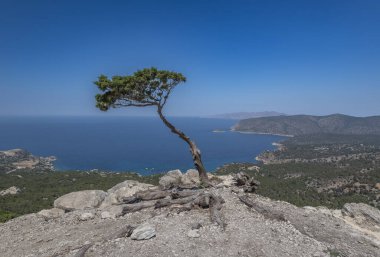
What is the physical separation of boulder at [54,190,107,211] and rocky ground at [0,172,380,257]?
4.25 ft

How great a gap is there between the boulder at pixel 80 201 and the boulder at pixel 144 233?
8593 millimetres

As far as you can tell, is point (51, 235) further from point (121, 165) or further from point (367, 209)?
point (121, 165)

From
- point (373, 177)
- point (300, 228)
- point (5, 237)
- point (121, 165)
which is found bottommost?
point (121, 165)

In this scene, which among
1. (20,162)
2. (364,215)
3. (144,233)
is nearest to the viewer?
(144,233)

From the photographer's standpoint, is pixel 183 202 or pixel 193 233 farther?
pixel 183 202

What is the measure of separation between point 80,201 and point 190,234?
10.9 metres

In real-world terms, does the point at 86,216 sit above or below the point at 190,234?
below

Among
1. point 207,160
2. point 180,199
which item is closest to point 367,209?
point 180,199

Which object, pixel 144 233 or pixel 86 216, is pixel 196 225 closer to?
pixel 144 233

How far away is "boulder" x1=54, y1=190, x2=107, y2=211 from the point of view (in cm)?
1881

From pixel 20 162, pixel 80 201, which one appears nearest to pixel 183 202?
pixel 80 201

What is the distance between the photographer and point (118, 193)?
2064 centimetres

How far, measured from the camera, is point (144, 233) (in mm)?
11086

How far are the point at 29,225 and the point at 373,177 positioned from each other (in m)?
101
